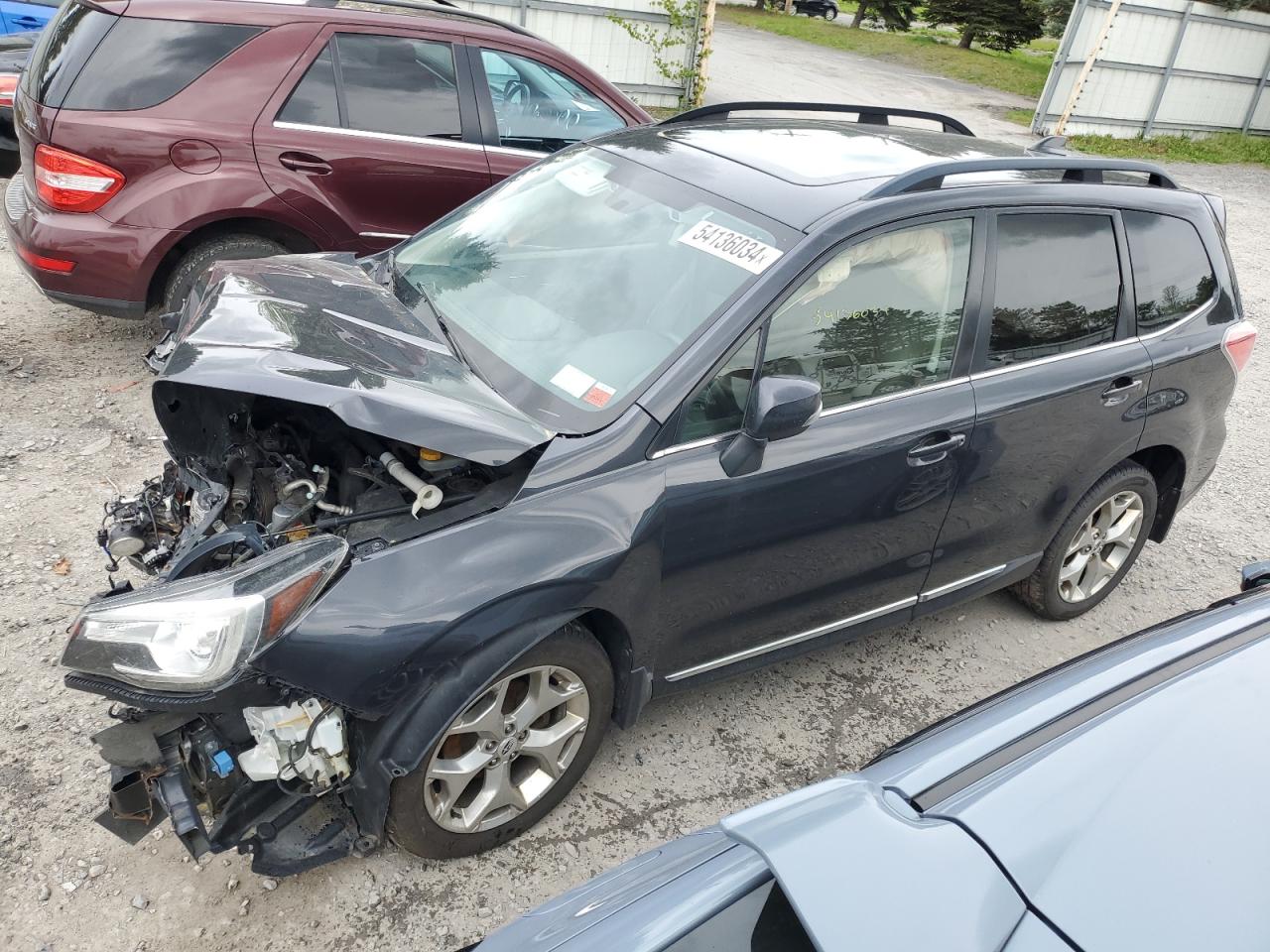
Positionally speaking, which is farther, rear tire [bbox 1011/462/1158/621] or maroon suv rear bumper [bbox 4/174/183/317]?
maroon suv rear bumper [bbox 4/174/183/317]

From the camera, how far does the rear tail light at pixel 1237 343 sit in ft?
12.7

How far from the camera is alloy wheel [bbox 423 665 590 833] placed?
249 cm

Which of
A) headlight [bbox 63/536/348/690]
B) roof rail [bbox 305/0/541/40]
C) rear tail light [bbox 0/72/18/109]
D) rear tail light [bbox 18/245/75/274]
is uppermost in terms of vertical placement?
roof rail [bbox 305/0/541/40]

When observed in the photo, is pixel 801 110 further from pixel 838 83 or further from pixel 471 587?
pixel 838 83

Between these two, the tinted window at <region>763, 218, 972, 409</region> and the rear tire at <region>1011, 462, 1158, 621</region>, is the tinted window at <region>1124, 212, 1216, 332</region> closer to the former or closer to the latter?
the rear tire at <region>1011, 462, 1158, 621</region>

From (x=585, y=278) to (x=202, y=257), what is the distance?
264cm

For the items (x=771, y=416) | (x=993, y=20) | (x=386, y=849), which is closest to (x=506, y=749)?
(x=386, y=849)

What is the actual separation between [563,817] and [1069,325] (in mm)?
Result: 2361

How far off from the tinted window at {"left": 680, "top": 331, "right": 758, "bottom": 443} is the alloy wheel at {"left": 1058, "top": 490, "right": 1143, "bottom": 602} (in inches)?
74.0

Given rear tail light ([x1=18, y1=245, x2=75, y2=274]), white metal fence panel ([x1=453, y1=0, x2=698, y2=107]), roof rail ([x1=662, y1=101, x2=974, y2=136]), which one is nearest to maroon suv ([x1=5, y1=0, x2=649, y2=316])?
rear tail light ([x1=18, y1=245, x2=75, y2=274])

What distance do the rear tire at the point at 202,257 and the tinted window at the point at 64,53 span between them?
85 cm

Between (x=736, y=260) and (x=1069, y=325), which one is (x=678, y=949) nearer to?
(x=736, y=260)

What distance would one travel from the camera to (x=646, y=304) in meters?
2.80

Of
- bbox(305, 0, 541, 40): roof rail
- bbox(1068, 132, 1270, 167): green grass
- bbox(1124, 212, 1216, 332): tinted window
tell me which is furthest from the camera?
bbox(1068, 132, 1270, 167): green grass
